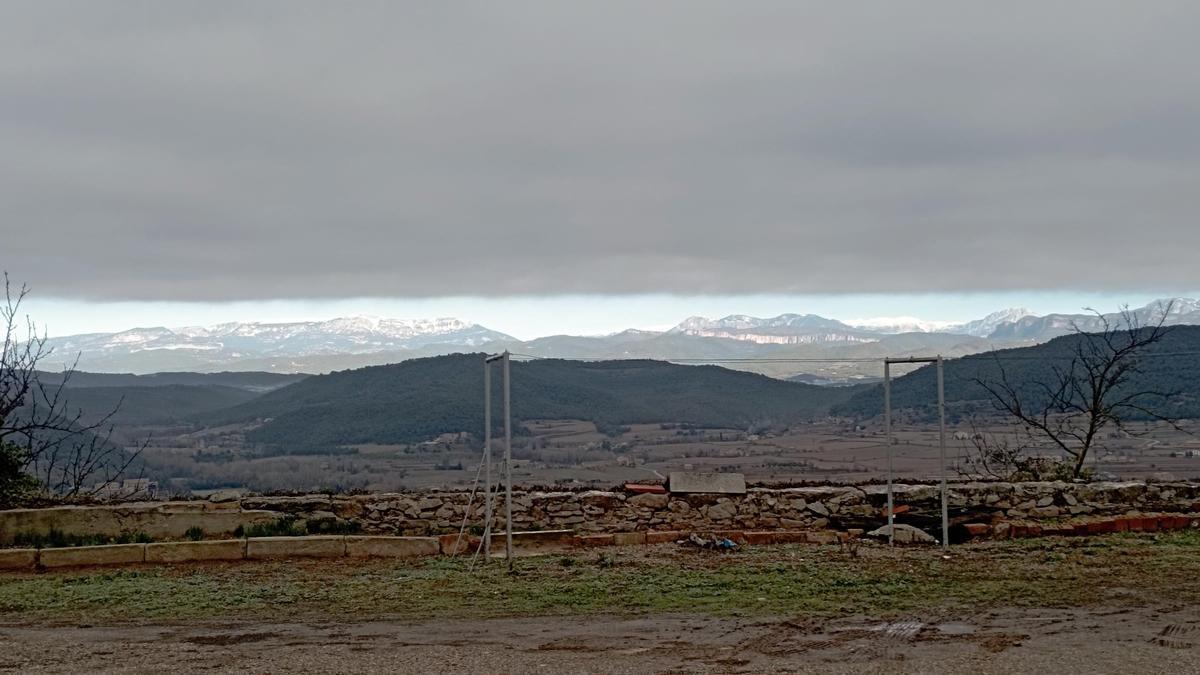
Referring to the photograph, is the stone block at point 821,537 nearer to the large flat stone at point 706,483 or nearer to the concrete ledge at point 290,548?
the large flat stone at point 706,483

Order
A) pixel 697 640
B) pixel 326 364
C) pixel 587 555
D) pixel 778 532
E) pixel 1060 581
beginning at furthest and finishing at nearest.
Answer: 1. pixel 326 364
2. pixel 778 532
3. pixel 587 555
4. pixel 1060 581
5. pixel 697 640

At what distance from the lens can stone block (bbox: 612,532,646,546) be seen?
1592cm

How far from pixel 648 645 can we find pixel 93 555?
29.4 feet

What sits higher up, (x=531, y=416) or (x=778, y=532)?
(x=531, y=416)

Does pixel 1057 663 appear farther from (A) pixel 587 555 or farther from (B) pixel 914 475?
(B) pixel 914 475

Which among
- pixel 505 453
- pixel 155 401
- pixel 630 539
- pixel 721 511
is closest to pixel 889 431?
pixel 721 511

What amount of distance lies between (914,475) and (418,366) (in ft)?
69.4

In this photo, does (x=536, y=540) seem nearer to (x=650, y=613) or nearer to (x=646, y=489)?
(x=646, y=489)

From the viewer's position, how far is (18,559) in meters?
14.7

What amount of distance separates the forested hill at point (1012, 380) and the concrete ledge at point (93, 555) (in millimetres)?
10866

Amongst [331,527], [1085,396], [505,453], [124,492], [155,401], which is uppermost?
[1085,396]

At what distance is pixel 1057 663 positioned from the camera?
8312 millimetres

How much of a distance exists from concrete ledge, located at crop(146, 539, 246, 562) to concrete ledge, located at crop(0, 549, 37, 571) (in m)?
1.41

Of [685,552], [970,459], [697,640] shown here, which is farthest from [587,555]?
[970,459]
